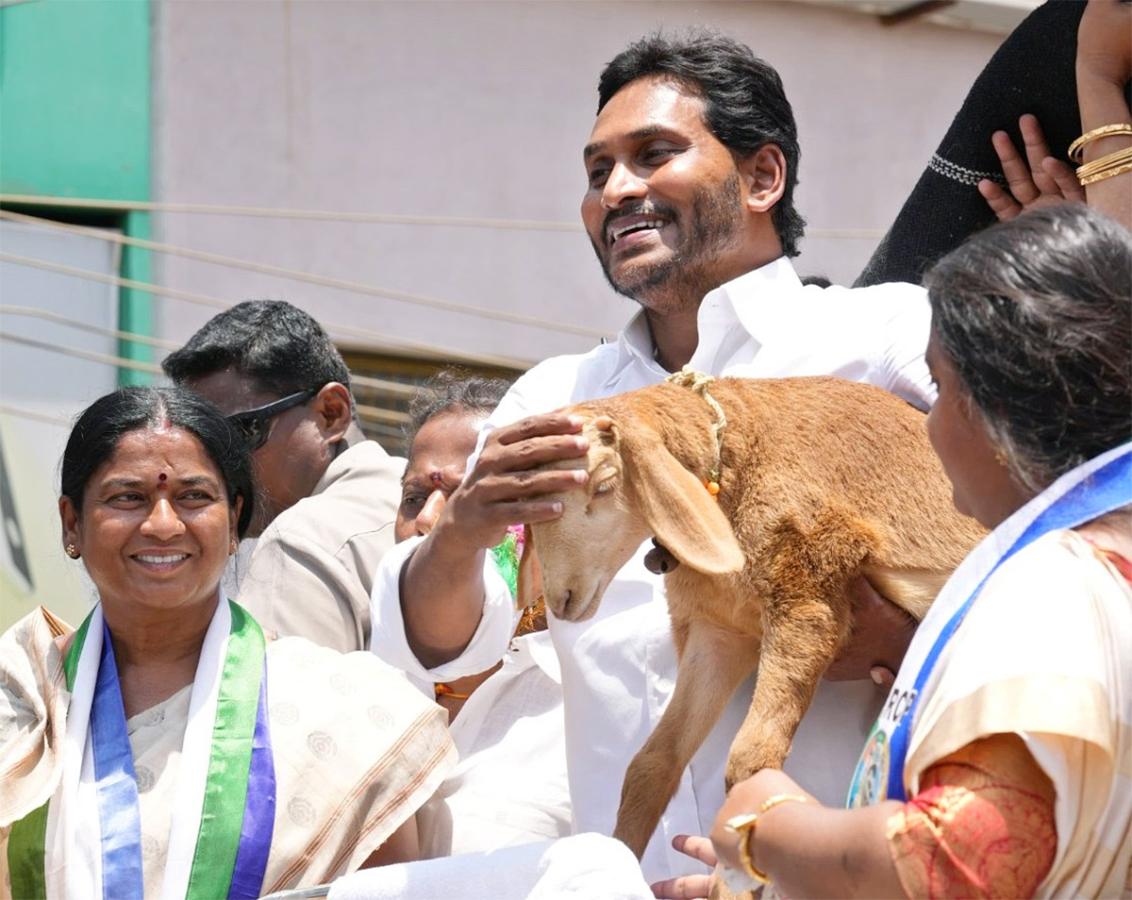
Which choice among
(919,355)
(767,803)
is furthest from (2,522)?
(767,803)

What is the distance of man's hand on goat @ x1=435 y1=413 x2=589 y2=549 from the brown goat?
0.08 ft

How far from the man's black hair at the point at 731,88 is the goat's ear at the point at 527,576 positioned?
35.2 inches

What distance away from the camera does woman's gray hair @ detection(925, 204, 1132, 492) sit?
74.4 inches

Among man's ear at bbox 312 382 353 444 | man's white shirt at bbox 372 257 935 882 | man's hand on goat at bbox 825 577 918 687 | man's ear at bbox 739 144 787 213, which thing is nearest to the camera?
man's hand on goat at bbox 825 577 918 687

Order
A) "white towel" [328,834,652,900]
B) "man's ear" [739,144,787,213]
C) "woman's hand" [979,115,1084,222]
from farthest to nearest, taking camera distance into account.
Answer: "man's ear" [739,144,787,213]
"woman's hand" [979,115,1084,222]
"white towel" [328,834,652,900]

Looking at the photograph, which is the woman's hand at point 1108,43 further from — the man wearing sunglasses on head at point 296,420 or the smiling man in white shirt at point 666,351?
the man wearing sunglasses on head at point 296,420

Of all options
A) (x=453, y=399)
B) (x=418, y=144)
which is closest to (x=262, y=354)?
(x=453, y=399)

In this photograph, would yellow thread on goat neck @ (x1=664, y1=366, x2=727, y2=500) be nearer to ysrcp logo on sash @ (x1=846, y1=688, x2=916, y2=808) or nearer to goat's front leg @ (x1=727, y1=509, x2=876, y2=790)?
goat's front leg @ (x1=727, y1=509, x2=876, y2=790)

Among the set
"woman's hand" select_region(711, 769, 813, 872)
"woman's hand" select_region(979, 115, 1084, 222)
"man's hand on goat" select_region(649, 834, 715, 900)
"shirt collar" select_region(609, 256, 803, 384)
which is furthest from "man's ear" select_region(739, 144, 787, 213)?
"woman's hand" select_region(711, 769, 813, 872)

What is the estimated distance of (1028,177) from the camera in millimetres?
3184

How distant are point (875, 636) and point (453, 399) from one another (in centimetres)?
210

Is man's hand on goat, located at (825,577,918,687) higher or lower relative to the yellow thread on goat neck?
lower

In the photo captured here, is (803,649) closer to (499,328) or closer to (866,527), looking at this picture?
(866,527)

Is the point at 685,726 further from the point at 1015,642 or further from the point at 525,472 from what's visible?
the point at 1015,642
